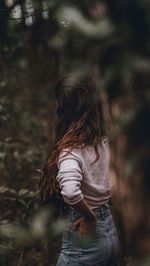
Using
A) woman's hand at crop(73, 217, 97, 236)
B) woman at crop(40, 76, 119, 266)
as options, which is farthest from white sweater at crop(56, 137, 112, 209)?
woman's hand at crop(73, 217, 97, 236)

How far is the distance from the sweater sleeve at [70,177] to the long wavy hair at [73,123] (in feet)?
0.25

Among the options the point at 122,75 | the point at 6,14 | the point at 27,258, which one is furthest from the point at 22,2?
the point at 27,258

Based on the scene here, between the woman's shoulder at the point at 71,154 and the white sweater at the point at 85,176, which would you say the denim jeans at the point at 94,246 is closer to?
the white sweater at the point at 85,176

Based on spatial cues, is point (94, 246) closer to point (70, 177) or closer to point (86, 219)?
point (86, 219)

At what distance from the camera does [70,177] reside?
1632 millimetres

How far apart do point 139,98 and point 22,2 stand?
1361mm

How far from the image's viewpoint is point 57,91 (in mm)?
1917

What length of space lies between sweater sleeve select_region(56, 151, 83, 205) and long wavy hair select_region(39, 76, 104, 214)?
0.25 feet

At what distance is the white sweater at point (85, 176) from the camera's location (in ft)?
5.39

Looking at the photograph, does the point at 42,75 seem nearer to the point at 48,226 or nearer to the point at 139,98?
the point at 48,226

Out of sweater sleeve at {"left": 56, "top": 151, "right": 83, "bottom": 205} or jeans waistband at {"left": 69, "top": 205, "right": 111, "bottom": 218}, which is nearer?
sweater sleeve at {"left": 56, "top": 151, "right": 83, "bottom": 205}

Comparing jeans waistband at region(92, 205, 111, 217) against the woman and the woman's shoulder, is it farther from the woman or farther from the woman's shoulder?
the woman's shoulder

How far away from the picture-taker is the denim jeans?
1.79 metres

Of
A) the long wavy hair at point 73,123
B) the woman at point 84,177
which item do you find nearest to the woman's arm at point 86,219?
the woman at point 84,177
